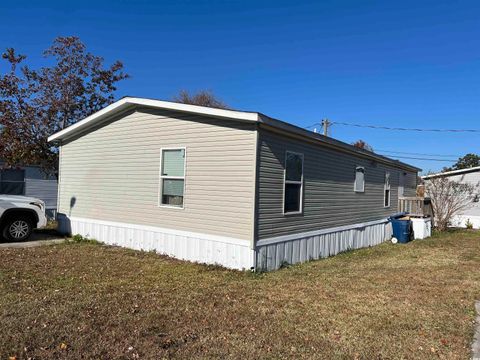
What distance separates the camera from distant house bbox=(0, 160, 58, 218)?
17.2 m

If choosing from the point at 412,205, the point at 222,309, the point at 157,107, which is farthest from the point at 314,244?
the point at 412,205

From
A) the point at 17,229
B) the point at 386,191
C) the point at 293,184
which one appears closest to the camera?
the point at 293,184

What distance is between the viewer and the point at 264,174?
24.7 feet

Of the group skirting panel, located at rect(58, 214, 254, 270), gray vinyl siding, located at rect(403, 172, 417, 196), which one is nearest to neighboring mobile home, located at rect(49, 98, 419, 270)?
skirting panel, located at rect(58, 214, 254, 270)

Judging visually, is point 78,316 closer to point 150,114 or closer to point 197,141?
point 197,141

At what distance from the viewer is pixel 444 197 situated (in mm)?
17578

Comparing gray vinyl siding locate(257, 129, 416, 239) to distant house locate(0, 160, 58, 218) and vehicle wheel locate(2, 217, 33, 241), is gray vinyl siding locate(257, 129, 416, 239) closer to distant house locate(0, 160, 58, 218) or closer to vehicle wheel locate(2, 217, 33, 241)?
vehicle wheel locate(2, 217, 33, 241)

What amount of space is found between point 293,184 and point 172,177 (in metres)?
2.67

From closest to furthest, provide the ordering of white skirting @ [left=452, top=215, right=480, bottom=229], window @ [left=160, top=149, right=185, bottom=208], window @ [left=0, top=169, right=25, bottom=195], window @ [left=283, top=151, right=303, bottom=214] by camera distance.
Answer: window @ [left=283, top=151, right=303, bottom=214]
window @ [left=160, top=149, right=185, bottom=208]
window @ [left=0, top=169, right=25, bottom=195]
white skirting @ [left=452, top=215, right=480, bottom=229]

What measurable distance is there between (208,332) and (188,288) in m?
1.83

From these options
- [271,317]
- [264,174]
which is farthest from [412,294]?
[264,174]

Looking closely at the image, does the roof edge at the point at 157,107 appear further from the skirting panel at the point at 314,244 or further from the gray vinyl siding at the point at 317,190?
the skirting panel at the point at 314,244

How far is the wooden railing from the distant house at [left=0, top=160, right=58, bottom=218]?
49.0 ft

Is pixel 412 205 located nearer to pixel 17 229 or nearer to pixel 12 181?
pixel 17 229
